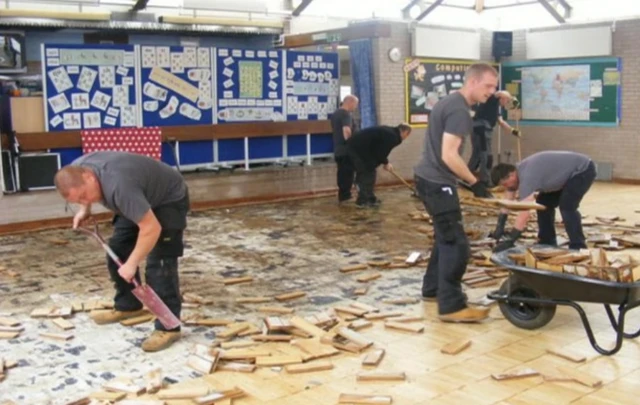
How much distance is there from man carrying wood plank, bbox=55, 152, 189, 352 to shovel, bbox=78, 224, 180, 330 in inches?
2.6

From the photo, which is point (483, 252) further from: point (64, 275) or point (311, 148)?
point (311, 148)

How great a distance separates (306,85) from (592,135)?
4.95 metres

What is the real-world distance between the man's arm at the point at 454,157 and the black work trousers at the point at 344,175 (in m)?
5.35

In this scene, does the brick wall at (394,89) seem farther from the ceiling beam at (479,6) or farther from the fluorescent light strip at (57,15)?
the ceiling beam at (479,6)

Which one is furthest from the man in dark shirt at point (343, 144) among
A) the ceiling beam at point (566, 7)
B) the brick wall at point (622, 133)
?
the ceiling beam at point (566, 7)

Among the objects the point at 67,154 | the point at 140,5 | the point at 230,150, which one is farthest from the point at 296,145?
the point at 140,5

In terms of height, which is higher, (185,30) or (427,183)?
(185,30)

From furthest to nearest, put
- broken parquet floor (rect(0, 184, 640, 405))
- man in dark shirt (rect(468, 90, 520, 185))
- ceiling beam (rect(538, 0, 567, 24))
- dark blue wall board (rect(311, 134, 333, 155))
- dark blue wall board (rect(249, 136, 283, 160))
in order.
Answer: ceiling beam (rect(538, 0, 567, 24)), dark blue wall board (rect(311, 134, 333, 155)), man in dark shirt (rect(468, 90, 520, 185)), dark blue wall board (rect(249, 136, 283, 160)), broken parquet floor (rect(0, 184, 640, 405))

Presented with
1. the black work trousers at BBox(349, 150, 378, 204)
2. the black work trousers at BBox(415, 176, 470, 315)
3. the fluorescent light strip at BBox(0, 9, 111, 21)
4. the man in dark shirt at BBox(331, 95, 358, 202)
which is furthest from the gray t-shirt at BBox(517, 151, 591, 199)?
the fluorescent light strip at BBox(0, 9, 111, 21)

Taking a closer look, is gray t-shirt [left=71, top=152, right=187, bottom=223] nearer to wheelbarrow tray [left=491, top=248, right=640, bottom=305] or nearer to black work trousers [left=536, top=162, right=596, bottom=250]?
wheelbarrow tray [left=491, top=248, right=640, bottom=305]

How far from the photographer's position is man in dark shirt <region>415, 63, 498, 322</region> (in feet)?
15.4

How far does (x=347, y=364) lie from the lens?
416 centimetres

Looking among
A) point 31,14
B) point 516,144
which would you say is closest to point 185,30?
point 31,14

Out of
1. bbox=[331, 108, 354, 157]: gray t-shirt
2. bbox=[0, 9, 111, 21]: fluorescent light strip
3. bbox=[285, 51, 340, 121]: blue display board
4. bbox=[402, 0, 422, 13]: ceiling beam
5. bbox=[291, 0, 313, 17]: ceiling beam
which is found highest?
bbox=[402, 0, 422, 13]: ceiling beam
